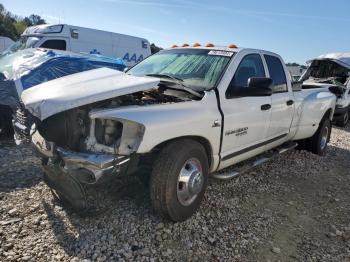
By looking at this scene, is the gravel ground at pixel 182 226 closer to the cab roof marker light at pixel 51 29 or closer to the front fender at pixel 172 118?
the front fender at pixel 172 118

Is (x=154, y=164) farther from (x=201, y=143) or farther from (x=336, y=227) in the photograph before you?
(x=336, y=227)

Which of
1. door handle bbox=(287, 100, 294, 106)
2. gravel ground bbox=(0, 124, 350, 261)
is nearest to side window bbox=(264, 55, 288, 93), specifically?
door handle bbox=(287, 100, 294, 106)

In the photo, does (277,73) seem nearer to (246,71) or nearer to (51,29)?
(246,71)

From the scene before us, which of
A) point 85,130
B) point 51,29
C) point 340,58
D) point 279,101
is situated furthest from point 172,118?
point 340,58

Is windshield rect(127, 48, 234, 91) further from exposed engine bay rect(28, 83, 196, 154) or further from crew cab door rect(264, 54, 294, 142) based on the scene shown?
exposed engine bay rect(28, 83, 196, 154)

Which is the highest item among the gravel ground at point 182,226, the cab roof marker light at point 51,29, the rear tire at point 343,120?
the cab roof marker light at point 51,29

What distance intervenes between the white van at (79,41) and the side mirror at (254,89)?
9.35 m

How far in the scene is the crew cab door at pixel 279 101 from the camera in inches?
189

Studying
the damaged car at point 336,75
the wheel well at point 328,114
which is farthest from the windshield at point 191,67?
the damaged car at point 336,75

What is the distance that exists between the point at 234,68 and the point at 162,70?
2.99ft

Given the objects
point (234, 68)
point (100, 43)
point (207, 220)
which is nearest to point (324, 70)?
point (100, 43)

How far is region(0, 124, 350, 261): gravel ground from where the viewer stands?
9.87 ft

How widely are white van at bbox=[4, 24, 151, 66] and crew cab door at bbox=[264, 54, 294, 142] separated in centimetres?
860

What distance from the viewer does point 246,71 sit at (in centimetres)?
430
